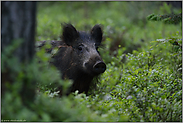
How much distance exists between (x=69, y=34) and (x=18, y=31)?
2871mm

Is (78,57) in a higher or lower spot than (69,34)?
lower

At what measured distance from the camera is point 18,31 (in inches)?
92.6

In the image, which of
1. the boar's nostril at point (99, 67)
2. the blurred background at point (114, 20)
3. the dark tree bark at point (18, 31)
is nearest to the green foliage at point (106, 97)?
the dark tree bark at point (18, 31)

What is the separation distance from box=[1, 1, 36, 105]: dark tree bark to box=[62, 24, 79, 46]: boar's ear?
8.99ft

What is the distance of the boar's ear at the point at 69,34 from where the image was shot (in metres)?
5.16

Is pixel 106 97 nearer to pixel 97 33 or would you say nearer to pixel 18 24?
pixel 97 33

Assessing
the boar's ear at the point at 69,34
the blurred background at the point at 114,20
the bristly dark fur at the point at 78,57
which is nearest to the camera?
the bristly dark fur at the point at 78,57

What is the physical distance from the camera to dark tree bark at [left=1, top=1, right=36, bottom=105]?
233 cm

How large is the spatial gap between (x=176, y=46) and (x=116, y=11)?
1343cm

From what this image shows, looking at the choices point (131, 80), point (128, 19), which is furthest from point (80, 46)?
point (128, 19)

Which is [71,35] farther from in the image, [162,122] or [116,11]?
[116,11]

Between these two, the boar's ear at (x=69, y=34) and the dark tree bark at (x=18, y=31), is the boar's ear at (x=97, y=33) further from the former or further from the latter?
the dark tree bark at (x=18, y=31)

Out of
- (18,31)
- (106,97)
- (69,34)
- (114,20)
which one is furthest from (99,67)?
(114,20)

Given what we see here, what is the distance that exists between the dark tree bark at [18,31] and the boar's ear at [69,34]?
8.99 feet
